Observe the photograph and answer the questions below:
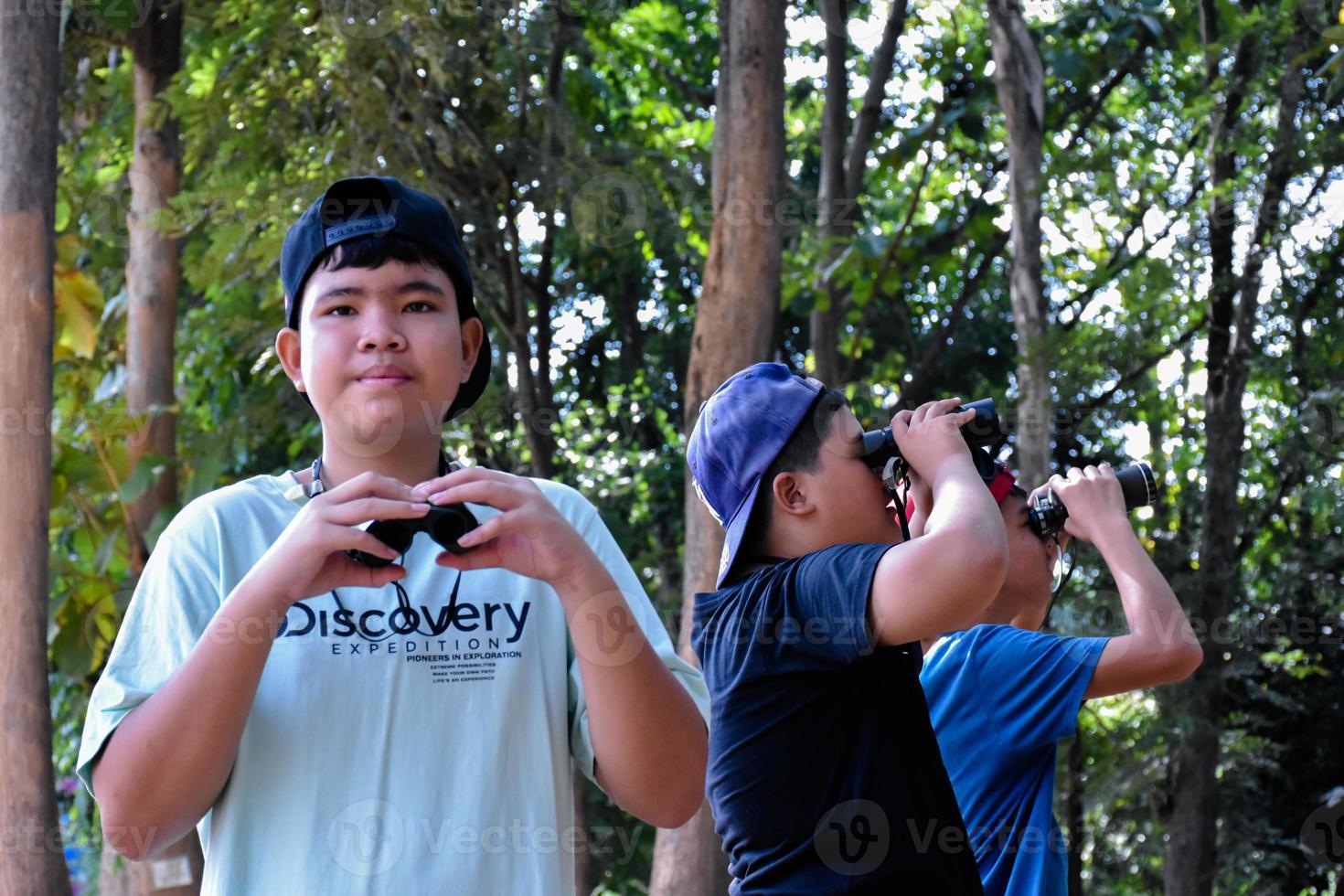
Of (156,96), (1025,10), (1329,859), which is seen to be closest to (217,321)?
(156,96)

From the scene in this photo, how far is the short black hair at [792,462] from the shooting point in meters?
2.39

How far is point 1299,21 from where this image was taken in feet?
23.4

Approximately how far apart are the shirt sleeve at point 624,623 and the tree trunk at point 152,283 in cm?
412

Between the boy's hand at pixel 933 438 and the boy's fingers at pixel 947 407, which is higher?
the boy's fingers at pixel 947 407

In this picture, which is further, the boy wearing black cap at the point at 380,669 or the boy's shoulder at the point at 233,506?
the boy's shoulder at the point at 233,506

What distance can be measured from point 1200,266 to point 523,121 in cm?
358

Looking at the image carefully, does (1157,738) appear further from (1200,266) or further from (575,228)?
(575,228)

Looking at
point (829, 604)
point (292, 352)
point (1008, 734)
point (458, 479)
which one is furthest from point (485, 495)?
point (1008, 734)

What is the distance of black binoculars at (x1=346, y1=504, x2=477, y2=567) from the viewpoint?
1.51 m

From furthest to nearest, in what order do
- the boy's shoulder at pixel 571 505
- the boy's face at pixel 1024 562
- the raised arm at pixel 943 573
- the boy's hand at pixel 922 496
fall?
the boy's face at pixel 1024 562 < the boy's hand at pixel 922 496 < the raised arm at pixel 943 573 < the boy's shoulder at pixel 571 505

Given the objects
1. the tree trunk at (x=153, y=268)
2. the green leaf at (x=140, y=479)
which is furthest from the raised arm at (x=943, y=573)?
the tree trunk at (x=153, y=268)

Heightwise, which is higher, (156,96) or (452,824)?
(156,96)

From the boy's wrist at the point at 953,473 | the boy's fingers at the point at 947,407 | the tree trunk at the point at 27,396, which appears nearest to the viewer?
the boy's wrist at the point at 953,473

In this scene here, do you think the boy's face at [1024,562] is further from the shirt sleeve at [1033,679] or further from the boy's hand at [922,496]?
the boy's hand at [922,496]
